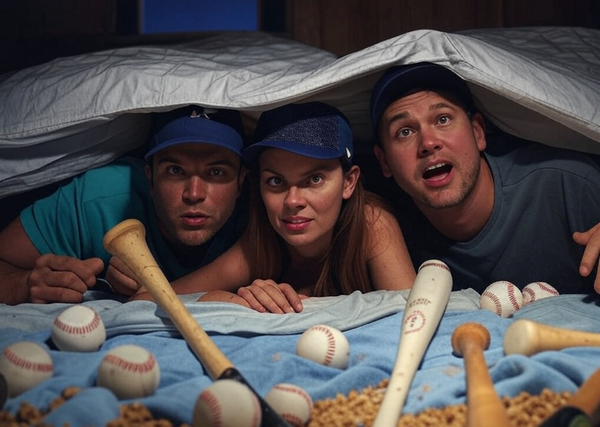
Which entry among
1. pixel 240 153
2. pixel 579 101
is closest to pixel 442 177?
pixel 579 101

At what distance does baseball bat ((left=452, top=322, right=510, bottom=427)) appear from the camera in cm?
90

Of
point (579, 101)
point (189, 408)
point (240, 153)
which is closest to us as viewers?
point (189, 408)

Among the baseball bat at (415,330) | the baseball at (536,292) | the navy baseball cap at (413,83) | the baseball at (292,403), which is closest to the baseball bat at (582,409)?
the baseball bat at (415,330)

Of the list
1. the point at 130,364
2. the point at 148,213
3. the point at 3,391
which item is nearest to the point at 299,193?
the point at 148,213

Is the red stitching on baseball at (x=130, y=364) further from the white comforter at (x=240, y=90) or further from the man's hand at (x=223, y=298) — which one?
the white comforter at (x=240, y=90)

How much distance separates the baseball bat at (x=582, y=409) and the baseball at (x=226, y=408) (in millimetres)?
343

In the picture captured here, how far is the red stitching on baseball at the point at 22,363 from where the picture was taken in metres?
1.07

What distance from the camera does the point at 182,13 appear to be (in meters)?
2.89

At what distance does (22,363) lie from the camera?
1.07 m

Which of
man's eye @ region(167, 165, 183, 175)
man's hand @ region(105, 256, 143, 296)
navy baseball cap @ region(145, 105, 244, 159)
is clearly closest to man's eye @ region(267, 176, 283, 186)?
navy baseball cap @ region(145, 105, 244, 159)

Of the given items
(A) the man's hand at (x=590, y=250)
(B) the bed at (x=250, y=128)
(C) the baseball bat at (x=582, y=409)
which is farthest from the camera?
(A) the man's hand at (x=590, y=250)

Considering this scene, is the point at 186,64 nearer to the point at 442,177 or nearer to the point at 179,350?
the point at 442,177

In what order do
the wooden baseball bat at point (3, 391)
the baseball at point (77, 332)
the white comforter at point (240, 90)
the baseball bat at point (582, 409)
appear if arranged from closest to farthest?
the baseball bat at point (582, 409)
the wooden baseball bat at point (3, 391)
the baseball at point (77, 332)
the white comforter at point (240, 90)

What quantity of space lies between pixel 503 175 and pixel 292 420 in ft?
3.09
